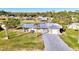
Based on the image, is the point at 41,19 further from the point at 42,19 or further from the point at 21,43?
the point at 21,43

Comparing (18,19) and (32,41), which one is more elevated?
(18,19)

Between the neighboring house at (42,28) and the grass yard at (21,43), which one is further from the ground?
the neighboring house at (42,28)

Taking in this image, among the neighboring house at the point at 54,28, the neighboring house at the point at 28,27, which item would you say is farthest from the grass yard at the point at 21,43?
the neighboring house at the point at 54,28

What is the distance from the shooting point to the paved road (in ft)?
4.25

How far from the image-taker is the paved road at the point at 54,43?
51.0 inches

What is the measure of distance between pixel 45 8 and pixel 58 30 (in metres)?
0.24

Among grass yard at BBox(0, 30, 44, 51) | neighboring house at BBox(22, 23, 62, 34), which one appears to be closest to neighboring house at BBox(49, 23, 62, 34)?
neighboring house at BBox(22, 23, 62, 34)

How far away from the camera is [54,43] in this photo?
1.31m

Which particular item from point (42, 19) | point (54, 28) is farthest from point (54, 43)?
point (42, 19)

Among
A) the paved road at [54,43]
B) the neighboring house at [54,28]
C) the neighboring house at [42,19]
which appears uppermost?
the neighboring house at [42,19]

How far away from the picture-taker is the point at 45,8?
4.34ft

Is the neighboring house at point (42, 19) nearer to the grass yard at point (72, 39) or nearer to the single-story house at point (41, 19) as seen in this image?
the single-story house at point (41, 19)
